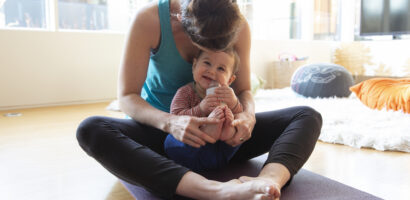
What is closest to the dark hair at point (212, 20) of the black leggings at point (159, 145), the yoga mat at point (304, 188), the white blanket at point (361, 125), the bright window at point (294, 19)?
the black leggings at point (159, 145)

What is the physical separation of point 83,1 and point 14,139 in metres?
1.89

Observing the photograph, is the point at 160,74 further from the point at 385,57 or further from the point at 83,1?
the point at 385,57

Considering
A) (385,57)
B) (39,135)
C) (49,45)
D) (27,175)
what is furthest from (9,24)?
(385,57)

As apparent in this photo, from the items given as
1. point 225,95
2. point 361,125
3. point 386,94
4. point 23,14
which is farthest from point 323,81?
point 23,14

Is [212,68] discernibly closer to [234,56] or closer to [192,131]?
[234,56]

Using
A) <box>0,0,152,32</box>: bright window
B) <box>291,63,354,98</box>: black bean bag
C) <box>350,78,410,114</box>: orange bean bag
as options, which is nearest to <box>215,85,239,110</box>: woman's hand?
<box>350,78,410,114</box>: orange bean bag

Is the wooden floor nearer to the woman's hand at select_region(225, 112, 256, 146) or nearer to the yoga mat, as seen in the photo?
the yoga mat

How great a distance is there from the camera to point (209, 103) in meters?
1.03

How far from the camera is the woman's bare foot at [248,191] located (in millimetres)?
786

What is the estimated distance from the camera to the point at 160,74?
4.10 feet

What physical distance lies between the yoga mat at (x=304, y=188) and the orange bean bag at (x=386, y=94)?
1353 mm

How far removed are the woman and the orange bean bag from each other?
54.9 inches

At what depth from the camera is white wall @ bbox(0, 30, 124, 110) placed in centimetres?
272

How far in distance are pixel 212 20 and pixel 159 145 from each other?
0.47 meters
